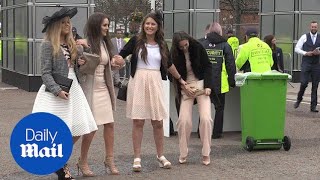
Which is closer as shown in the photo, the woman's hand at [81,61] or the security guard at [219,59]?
the woman's hand at [81,61]

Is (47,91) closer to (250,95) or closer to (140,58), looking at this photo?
(140,58)

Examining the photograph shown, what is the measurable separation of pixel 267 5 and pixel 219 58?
15216 millimetres

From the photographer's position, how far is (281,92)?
30.3 ft

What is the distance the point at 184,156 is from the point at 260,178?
1200 millimetres

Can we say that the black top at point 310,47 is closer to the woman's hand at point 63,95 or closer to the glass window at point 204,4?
the woman's hand at point 63,95

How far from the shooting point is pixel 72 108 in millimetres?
6855

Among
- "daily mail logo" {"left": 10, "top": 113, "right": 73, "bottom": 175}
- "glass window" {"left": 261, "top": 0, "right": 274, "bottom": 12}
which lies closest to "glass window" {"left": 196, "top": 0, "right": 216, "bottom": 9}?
"glass window" {"left": 261, "top": 0, "right": 274, "bottom": 12}

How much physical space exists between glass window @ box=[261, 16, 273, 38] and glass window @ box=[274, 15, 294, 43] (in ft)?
1.30

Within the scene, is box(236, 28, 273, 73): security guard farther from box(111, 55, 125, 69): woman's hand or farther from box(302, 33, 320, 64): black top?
box(111, 55, 125, 69): woman's hand

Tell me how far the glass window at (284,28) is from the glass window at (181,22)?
129 inches

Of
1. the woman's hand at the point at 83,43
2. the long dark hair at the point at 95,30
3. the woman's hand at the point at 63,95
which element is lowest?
the woman's hand at the point at 63,95

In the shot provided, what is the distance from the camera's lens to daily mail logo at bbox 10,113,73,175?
6012mm

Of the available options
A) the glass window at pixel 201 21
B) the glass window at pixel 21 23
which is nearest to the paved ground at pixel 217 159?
the glass window at pixel 21 23

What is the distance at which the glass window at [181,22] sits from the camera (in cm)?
2456
